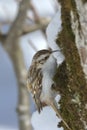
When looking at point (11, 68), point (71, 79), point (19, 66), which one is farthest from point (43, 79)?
point (11, 68)

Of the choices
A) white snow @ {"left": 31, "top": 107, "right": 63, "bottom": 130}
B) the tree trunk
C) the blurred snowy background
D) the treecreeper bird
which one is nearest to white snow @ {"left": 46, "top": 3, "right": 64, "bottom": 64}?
the treecreeper bird

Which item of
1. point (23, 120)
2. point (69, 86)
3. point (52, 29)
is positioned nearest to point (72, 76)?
point (69, 86)

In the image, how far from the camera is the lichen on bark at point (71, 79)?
0.87 meters

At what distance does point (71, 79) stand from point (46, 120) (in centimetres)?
21

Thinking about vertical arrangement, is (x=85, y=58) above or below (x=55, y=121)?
above

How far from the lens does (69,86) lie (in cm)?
93

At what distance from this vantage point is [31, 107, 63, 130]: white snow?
42.5 inches

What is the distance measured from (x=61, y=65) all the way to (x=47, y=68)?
7cm

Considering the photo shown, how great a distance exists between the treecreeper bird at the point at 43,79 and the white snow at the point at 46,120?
16 millimetres

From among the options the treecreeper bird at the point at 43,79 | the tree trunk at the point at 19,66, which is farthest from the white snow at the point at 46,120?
the tree trunk at the point at 19,66

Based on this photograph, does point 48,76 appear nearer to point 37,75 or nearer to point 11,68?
point 37,75

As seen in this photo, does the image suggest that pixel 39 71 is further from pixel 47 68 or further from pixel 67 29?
pixel 67 29

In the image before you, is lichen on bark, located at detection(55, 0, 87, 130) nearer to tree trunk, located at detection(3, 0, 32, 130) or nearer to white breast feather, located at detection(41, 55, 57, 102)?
white breast feather, located at detection(41, 55, 57, 102)

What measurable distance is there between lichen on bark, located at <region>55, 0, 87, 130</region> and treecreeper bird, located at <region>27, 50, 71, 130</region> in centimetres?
6
